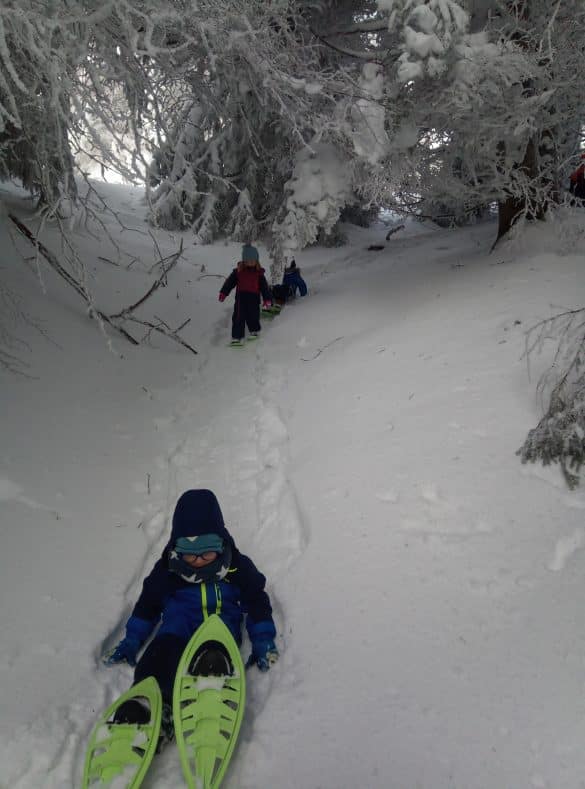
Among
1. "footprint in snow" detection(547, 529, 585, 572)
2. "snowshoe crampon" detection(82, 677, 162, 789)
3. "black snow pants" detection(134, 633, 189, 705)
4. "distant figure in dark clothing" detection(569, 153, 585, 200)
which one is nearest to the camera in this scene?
"snowshoe crampon" detection(82, 677, 162, 789)

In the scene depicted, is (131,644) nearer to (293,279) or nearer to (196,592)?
(196,592)

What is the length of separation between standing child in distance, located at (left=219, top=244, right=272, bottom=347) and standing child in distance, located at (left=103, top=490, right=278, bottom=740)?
5.15m

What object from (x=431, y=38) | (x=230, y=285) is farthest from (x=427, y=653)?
(x=230, y=285)

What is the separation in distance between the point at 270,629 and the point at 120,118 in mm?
3471

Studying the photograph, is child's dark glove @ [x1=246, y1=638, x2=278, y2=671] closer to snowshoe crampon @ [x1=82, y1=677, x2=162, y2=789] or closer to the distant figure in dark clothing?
snowshoe crampon @ [x1=82, y1=677, x2=162, y2=789]

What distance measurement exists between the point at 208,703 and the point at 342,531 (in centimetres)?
141

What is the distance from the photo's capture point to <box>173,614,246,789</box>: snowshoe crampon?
229cm

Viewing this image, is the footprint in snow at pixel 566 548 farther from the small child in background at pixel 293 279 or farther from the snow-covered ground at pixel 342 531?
the small child in background at pixel 293 279

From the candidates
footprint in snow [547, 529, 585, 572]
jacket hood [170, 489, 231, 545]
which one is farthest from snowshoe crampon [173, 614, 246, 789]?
footprint in snow [547, 529, 585, 572]

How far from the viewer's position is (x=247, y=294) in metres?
8.18

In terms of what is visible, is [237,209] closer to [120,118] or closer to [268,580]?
[120,118]

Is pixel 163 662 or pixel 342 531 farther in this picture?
pixel 342 531

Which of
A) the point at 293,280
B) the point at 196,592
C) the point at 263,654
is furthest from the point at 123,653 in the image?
the point at 293,280

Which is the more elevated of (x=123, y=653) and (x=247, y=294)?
(x=247, y=294)
